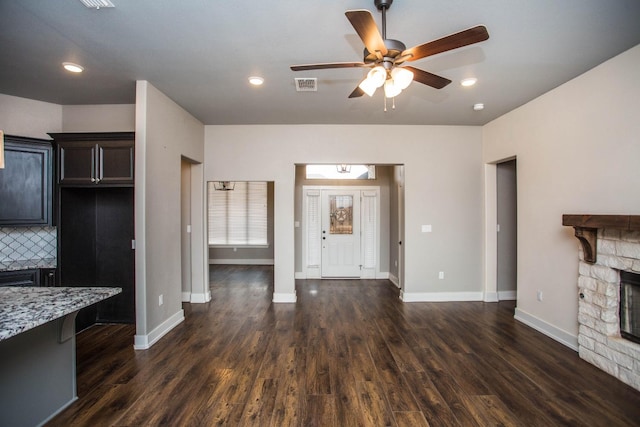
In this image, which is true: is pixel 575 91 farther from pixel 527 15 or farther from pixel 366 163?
pixel 366 163

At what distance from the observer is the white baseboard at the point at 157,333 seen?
3.03 metres

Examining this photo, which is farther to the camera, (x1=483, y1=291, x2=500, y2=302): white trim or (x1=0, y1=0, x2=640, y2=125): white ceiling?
(x1=483, y1=291, x2=500, y2=302): white trim

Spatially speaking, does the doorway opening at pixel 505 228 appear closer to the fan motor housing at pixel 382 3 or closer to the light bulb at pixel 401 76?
the light bulb at pixel 401 76

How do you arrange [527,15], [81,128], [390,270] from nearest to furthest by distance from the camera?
1. [527,15]
2. [81,128]
3. [390,270]

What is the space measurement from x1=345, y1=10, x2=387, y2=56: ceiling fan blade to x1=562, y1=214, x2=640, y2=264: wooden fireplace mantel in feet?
7.91

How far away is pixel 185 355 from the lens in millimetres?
2891

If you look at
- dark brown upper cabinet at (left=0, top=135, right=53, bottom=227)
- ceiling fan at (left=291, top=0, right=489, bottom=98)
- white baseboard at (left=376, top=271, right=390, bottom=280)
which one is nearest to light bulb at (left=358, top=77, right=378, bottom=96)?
ceiling fan at (left=291, top=0, right=489, bottom=98)

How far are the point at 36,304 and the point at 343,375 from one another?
223cm

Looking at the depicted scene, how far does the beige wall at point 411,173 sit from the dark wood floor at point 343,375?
789 mm

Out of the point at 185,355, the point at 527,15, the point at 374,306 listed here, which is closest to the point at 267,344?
the point at 185,355

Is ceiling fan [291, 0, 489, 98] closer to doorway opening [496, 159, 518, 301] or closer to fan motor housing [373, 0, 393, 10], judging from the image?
fan motor housing [373, 0, 393, 10]

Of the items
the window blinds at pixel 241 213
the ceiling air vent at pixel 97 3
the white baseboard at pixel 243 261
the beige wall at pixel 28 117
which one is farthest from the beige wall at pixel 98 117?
the white baseboard at pixel 243 261

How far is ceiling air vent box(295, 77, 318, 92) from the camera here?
3.03 meters

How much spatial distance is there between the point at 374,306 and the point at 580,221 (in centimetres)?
269
